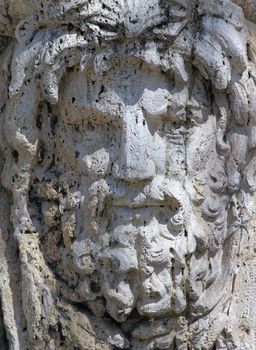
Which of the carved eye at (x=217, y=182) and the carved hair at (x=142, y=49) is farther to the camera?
the carved eye at (x=217, y=182)

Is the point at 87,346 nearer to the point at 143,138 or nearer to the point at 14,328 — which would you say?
the point at 14,328

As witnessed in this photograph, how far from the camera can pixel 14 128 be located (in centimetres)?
176

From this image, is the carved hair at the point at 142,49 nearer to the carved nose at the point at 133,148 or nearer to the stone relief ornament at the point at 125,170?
the stone relief ornament at the point at 125,170

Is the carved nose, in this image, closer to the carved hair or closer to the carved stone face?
the carved stone face

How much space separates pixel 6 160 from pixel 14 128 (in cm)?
8

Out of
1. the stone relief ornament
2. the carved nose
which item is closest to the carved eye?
the stone relief ornament

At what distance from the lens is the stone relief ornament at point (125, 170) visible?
1.69 meters

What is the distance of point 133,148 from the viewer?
66.8 inches

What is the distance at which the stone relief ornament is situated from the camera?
169 cm

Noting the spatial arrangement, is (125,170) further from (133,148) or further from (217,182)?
(217,182)

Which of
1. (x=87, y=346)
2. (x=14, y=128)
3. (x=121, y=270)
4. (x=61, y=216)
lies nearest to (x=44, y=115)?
(x=14, y=128)

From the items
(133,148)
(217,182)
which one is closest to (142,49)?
(133,148)

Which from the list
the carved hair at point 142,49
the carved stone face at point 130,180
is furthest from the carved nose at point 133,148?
the carved hair at point 142,49

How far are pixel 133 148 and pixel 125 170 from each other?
0.14ft
